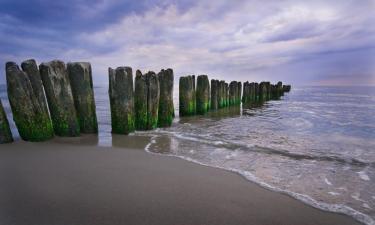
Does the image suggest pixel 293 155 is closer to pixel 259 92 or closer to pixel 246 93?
pixel 246 93

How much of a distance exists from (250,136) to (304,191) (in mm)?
4154

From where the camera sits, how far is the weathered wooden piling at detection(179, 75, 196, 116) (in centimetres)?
1191

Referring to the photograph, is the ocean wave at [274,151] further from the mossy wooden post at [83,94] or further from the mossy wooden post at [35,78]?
the mossy wooden post at [35,78]

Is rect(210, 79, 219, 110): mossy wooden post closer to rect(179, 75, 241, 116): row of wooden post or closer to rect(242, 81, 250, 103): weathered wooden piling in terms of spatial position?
rect(179, 75, 241, 116): row of wooden post

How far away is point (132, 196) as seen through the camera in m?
3.15

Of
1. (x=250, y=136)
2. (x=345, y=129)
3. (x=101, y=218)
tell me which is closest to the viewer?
(x=101, y=218)

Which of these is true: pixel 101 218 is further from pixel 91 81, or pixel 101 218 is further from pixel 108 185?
pixel 91 81

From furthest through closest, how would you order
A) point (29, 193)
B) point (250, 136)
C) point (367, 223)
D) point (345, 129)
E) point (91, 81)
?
point (345, 129)
point (250, 136)
point (91, 81)
point (29, 193)
point (367, 223)

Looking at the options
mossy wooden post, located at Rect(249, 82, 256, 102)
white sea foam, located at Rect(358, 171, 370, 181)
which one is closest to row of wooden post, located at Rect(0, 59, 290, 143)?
white sea foam, located at Rect(358, 171, 370, 181)

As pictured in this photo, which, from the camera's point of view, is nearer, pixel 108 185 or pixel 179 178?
pixel 108 185

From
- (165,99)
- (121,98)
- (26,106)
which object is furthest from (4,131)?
(165,99)

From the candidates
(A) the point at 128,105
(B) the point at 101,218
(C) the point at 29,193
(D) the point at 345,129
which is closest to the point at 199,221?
(B) the point at 101,218

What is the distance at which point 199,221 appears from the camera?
8.59 ft

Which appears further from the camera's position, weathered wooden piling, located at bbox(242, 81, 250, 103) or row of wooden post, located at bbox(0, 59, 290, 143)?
weathered wooden piling, located at bbox(242, 81, 250, 103)
